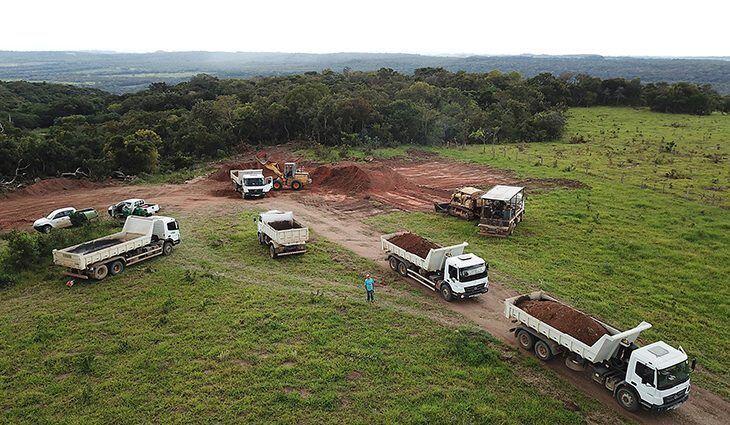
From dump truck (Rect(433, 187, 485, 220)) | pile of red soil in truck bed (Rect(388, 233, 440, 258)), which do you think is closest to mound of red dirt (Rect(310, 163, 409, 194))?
dump truck (Rect(433, 187, 485, 220))

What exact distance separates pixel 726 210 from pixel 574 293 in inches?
708

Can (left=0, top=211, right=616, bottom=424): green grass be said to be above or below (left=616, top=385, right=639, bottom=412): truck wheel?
below

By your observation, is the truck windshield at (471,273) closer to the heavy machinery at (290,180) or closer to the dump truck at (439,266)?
the dump truck at (439,266)

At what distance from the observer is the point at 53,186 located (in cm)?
3703

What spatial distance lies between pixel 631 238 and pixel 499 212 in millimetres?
6801

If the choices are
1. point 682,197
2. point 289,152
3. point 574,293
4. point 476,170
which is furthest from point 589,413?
point 289,152

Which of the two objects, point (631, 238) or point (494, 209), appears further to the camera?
point (494, 209)

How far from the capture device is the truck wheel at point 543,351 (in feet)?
46.4

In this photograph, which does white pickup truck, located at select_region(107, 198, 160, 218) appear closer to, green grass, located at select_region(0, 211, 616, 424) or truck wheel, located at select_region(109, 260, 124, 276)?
truck wheel, located at select_region(109, 260, 124, 276)

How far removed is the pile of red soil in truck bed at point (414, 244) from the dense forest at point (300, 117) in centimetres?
2807

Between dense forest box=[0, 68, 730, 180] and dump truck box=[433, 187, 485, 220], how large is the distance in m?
20.4

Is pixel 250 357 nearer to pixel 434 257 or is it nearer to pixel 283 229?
pixel 434 257

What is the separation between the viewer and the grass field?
1725 cm

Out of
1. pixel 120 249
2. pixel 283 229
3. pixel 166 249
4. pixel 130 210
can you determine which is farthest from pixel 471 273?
pixel 130 210
